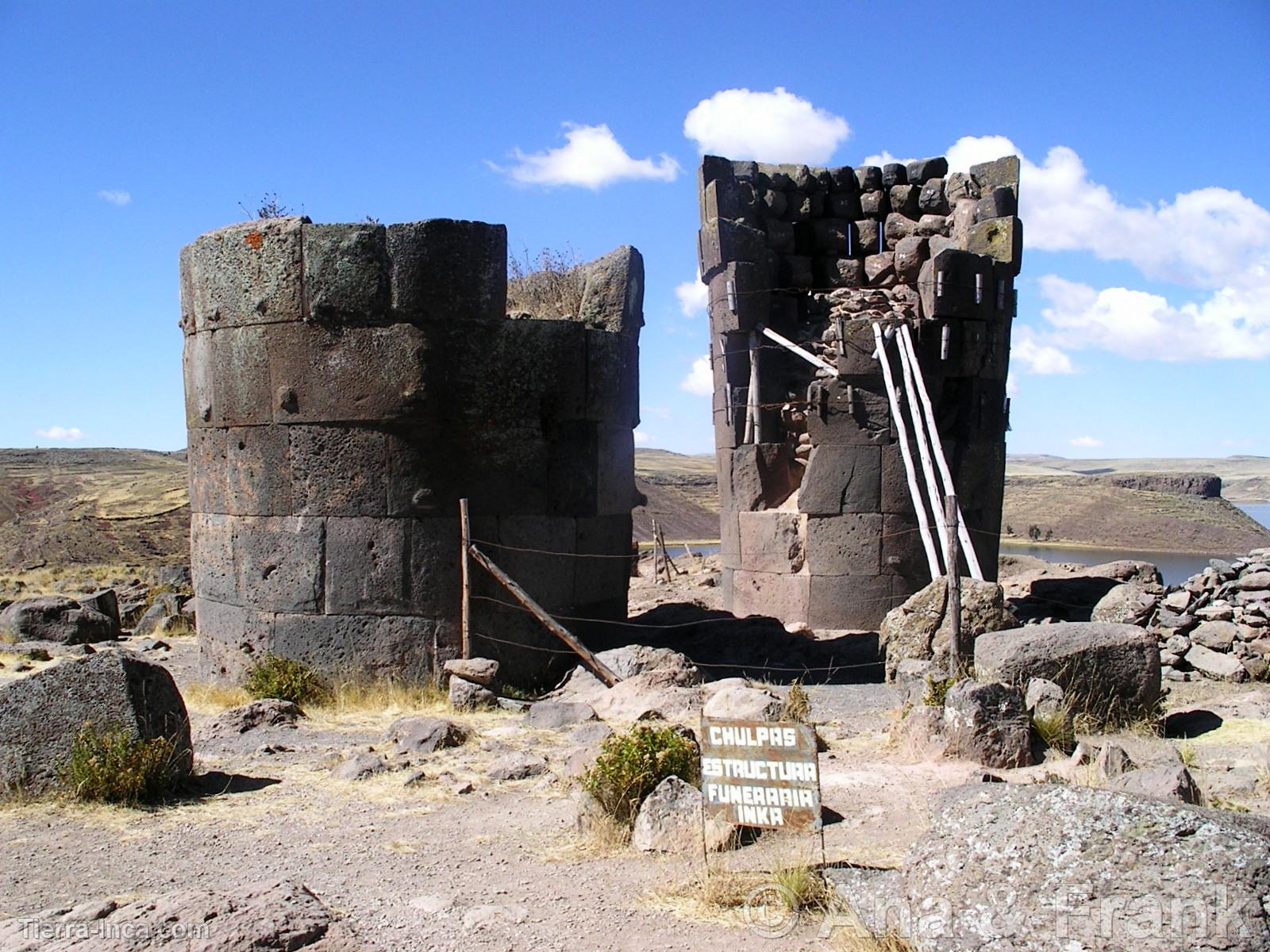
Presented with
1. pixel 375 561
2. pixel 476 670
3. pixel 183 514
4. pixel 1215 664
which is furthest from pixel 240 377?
pixel 183 514

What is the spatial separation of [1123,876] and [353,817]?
4.16 meters

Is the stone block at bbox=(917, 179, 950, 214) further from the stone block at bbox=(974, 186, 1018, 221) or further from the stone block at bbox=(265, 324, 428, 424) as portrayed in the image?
the stone block at bbox=(265, 324, 428, 424)

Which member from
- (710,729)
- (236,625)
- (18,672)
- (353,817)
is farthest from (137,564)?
(710,729)

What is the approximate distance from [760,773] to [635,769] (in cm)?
95

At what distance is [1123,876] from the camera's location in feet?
10.4

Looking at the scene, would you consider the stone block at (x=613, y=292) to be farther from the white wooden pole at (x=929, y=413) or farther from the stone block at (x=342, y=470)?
the white wooden pole at (x=929, y=413)

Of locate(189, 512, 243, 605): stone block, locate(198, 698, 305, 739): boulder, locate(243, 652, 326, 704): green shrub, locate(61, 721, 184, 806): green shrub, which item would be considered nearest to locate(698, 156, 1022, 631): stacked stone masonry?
locate(243, 652, 326, 704): green shrub

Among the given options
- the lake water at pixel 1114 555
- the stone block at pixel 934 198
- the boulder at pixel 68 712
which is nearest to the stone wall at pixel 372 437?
the boulder at pixel 68 712

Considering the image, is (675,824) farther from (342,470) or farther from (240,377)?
(240,377)

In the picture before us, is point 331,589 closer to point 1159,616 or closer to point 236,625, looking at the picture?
point 236,625

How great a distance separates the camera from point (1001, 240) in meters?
13.3

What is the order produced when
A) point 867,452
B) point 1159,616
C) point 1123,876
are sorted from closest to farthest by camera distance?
1. point 1123,876
2. point 1159,616
3. point 867,452

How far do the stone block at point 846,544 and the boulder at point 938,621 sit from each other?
3.53m

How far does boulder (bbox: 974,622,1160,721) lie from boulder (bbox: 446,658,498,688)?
147 inches
